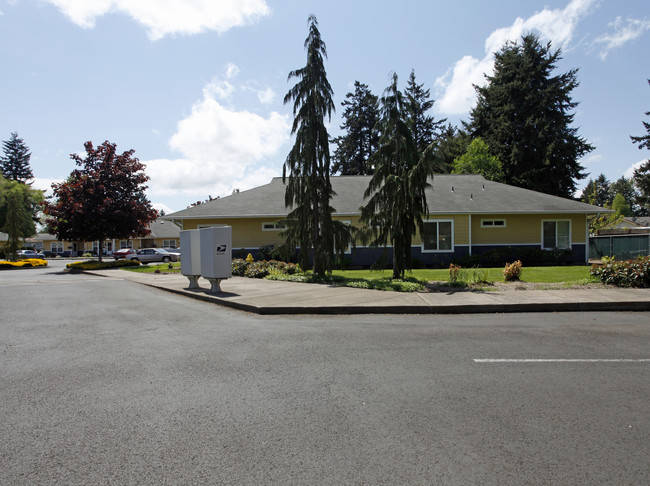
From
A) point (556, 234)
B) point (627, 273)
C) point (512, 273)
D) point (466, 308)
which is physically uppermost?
point (556, 234)

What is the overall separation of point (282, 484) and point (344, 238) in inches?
500

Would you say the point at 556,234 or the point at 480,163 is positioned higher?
the point at 480,163

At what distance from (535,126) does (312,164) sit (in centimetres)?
3556

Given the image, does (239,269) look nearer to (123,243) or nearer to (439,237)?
(439,237)

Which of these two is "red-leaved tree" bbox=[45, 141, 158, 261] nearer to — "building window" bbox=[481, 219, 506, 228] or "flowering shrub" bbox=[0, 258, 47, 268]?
"flowering shrub" bbox=[0, 258, 47, 268]

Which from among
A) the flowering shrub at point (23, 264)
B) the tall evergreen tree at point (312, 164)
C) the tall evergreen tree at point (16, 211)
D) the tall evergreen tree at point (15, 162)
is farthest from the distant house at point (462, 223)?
the tall evergreen tree at point (15, 162)

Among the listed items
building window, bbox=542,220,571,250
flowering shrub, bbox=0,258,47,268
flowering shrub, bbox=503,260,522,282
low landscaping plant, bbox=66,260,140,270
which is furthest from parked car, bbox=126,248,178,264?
flowering shrub, bbox=503,260,522,282

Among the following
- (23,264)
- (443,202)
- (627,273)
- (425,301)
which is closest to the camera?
(425,301)

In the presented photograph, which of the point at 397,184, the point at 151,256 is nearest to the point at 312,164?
the point at 397,184

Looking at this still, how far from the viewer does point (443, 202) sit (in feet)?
76.3

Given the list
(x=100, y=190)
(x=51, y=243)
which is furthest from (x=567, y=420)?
(x=51, y=243)

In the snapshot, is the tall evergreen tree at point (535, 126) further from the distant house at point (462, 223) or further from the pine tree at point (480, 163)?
the distant house at point (462, 223)

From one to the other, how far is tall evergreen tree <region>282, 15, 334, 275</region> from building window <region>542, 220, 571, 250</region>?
14.0m

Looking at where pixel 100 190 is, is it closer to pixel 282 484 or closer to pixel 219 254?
pixel 219 254
